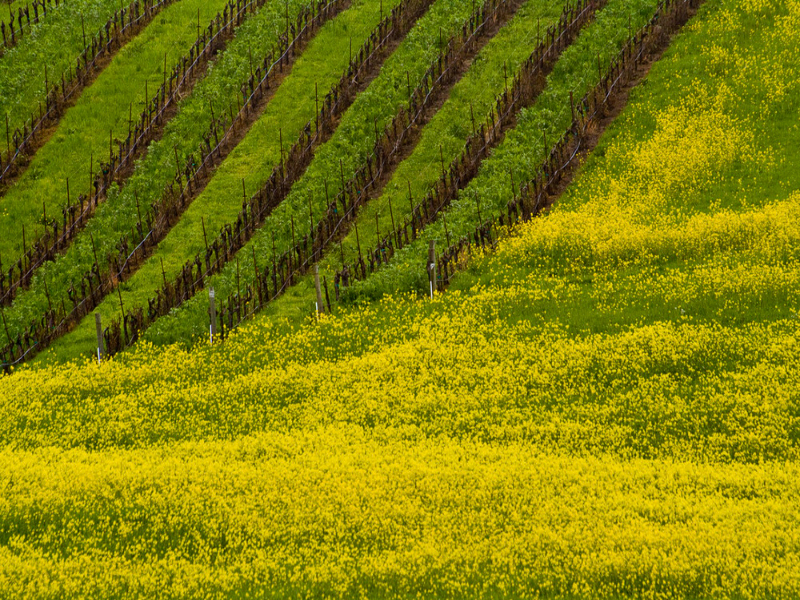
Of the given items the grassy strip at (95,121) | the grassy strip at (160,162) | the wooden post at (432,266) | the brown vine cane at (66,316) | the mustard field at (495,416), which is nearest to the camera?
the mustard field at (495,416)

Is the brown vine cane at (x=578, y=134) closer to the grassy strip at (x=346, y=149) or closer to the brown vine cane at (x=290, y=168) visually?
the grassy strip at (x=346, y=149)

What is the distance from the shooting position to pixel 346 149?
41.6 m

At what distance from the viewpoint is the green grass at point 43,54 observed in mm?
46281

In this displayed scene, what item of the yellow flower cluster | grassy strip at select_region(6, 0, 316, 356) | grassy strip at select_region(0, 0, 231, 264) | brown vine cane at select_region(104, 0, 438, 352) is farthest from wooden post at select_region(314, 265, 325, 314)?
grassy strip at select_region(0, 0, 231, 264)

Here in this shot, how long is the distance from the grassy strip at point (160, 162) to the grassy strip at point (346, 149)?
6.07 meters

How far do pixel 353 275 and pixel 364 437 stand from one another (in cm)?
1154

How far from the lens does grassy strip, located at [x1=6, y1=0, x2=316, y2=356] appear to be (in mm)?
35562

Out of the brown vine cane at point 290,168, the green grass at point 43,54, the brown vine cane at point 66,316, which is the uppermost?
the green grass at point 43,54

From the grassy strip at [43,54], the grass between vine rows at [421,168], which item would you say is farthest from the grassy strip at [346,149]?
the grassy strip at [43,54]

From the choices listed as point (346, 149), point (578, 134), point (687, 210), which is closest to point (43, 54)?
point (346, 149)

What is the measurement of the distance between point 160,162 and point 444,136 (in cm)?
1288

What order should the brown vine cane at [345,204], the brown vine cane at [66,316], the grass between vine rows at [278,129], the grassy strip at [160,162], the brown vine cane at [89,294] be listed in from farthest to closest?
the grassy strip at [160,162]
the grass between vine rows at [278,129]
the brown vine cane at [345,204]
the brown vine cane at [89,294]
the brown vine cane at [66,316]

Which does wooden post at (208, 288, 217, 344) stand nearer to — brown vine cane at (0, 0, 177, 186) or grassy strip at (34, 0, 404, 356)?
grassy strip at (34, 0, 404, 356)

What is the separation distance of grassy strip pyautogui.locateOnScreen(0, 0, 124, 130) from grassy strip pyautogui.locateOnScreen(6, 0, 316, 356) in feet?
25.0
